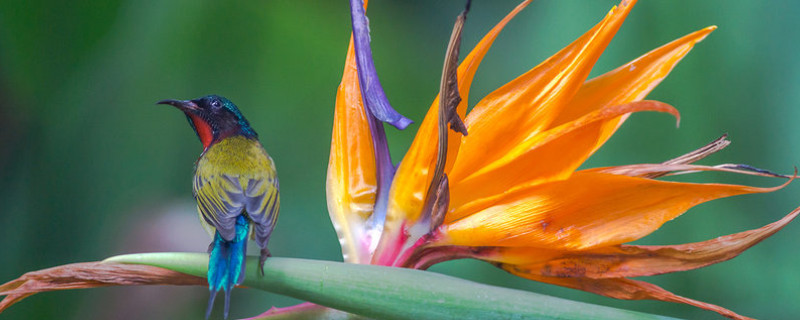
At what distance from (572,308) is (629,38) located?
32 centimetres

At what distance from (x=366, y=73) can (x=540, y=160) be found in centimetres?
11

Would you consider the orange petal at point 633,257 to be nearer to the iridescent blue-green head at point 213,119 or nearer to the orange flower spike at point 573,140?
the orange flower spike at point 573,140

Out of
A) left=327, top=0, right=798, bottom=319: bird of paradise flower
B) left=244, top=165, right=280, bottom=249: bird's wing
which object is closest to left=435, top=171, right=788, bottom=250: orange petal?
left=327, top=0, right=798, bottom=319: bird of paradise flower

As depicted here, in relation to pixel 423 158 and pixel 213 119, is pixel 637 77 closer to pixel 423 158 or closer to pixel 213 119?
pixel 423 158

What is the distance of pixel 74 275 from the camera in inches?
11.0

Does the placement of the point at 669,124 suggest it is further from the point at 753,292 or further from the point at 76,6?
the point at 76,6

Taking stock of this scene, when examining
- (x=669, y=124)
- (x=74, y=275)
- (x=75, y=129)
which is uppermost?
(x=669, y=124)

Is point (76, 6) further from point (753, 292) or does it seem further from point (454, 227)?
point (753, 292)

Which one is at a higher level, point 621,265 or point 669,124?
point 669,124

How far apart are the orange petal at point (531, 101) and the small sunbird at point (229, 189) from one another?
109mm

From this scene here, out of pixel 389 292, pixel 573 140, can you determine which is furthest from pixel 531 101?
pixel 389 292

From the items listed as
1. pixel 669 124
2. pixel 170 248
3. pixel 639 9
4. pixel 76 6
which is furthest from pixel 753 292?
pixel 76 6

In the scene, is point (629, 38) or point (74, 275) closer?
point (74, 275)

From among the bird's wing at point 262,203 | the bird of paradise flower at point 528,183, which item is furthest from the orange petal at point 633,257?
the bird's wing at point 262,203
